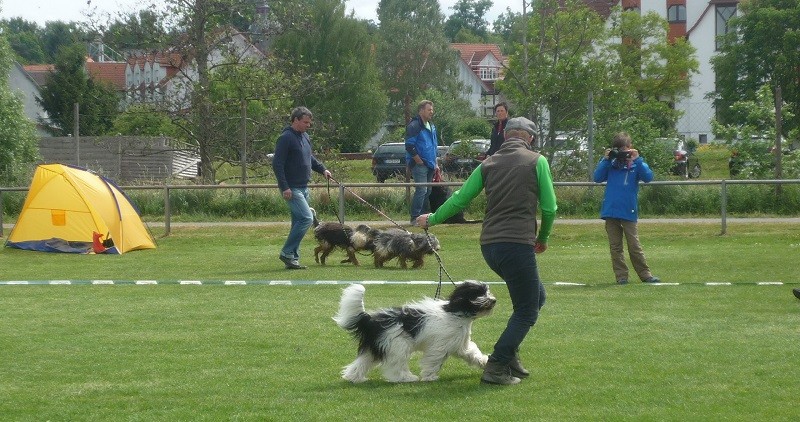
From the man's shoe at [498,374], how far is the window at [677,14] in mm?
66152

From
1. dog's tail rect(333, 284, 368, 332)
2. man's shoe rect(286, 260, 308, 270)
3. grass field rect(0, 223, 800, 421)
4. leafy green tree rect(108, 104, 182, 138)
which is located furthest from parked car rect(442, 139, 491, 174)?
dog's tail rect(333, 284, 368, 332)

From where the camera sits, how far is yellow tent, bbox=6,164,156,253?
17.3 meters

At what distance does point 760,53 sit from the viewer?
47156 mm

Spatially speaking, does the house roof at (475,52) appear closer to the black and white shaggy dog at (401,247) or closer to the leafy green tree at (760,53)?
the leafy green tree at (760,53)

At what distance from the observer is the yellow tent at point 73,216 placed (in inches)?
683

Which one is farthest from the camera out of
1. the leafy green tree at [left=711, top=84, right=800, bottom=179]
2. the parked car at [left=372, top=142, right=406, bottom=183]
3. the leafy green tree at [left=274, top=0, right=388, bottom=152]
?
the leafy green tree at [left=274, top=0, right=388, bottom=152]

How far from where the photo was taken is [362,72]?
59.1m

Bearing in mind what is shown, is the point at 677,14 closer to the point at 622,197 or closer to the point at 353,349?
the point at 622,197

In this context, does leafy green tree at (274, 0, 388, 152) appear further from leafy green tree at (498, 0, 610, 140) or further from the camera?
the camera

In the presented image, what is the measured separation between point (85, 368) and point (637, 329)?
430cm

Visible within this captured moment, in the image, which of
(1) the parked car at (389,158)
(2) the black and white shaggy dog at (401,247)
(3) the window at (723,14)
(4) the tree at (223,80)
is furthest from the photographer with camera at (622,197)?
(3) the window at (723,14)

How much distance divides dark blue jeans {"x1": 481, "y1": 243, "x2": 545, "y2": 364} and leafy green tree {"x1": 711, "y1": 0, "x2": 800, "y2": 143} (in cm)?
3979

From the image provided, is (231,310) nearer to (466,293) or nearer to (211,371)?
(211,371)

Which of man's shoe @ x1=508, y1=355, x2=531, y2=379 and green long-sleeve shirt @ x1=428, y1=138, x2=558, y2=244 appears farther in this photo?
Answer: man's shoe @ x1=508, y1=355, x2=531, y2=379
